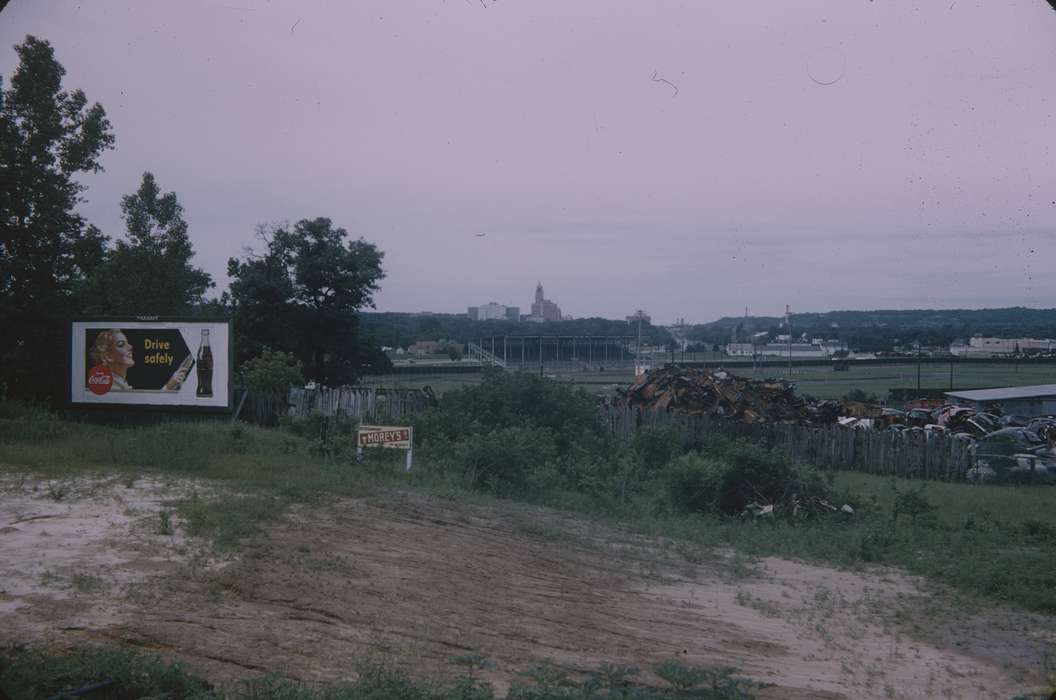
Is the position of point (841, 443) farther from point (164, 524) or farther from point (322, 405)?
point (164, 524)

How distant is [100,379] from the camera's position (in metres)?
18.0

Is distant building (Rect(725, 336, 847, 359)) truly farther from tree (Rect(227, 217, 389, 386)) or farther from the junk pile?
tree (Rect(227, 217, 389, 386))

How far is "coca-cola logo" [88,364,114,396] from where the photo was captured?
18.0 metres

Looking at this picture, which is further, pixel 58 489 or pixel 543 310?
pixel 543 310

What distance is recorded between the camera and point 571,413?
70.8 ft

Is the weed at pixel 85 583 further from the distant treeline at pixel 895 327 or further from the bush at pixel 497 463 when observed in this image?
the distant treeline at pixel 895 327

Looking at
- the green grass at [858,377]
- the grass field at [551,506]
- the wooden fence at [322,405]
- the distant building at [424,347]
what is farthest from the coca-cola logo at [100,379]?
the distant building at [424,347]

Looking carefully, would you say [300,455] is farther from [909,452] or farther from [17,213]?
[909,452]

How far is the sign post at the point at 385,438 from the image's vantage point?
51.5ft

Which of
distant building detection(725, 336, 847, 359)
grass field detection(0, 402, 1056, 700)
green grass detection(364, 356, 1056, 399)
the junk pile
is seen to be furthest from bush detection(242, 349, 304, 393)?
distant building detection(725, 336, 847, 359)

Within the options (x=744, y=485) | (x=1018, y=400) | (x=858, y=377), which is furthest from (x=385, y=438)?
(x=858, y=377)

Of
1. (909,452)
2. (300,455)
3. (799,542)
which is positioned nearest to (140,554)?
(300,455)

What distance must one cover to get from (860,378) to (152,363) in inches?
1742

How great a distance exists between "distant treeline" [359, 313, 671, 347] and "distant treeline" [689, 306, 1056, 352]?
40.8ft
